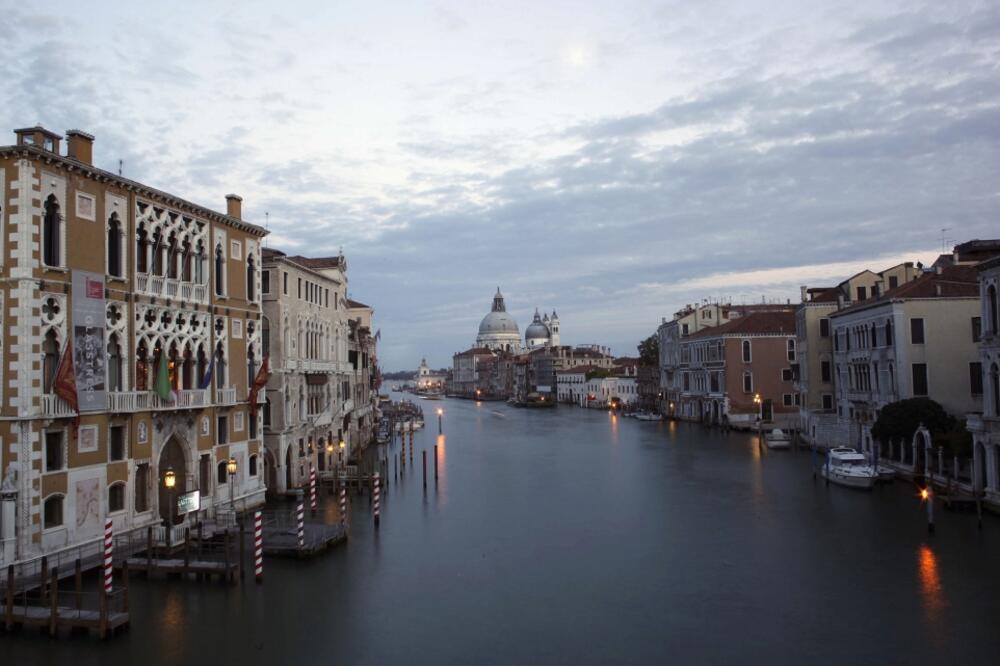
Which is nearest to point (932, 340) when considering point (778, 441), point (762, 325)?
point (778, 441)

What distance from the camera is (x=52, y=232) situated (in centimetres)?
1830

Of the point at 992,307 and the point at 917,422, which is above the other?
the point at 992,307

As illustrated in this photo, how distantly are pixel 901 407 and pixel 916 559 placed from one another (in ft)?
41.0

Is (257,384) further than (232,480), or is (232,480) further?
(257,384)

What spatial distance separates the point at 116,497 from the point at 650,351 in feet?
279

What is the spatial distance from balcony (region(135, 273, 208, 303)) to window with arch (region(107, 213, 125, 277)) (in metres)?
0.57

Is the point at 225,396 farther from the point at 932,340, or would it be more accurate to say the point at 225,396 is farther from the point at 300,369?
the point at 932,340

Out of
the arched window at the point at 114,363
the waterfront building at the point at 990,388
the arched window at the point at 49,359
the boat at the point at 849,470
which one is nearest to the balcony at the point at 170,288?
the arched window at the point at 114,363

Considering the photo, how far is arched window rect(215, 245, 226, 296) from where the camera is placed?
24812mm

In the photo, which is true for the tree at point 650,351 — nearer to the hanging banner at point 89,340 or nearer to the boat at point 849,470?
the boat at point 849,470

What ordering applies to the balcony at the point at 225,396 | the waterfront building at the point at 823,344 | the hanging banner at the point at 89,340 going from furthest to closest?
the waterfront building at the point at 823,344
the balcony at the point at 225,396
the hanging banner at the point at 89,340

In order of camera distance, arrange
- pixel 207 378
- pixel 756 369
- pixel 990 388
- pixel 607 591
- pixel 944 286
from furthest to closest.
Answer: pixel 756 369, pixel 944 286, pixel 990 388, pixel 207 378, pixel 607 591

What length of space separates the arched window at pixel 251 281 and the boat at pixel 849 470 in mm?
23220

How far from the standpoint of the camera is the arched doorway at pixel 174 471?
21.6 m
